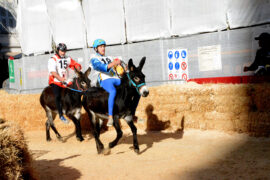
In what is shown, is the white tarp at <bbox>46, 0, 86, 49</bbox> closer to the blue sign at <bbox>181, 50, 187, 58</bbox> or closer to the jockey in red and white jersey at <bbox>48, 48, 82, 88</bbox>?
the blue sign at <bbox>181, 50, 187, 58</bbox>

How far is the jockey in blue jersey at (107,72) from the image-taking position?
26.0ft

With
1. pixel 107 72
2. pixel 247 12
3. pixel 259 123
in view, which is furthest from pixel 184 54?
pixel 107 72

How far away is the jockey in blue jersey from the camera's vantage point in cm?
792

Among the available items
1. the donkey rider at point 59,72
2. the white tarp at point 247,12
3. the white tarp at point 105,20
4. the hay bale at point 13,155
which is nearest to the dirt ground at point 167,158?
the hay bale at point 13,155

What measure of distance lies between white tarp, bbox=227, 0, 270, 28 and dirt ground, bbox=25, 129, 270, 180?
25.3ft

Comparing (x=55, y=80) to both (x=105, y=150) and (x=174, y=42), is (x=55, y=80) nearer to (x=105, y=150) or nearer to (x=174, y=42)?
(x=105, y=150)

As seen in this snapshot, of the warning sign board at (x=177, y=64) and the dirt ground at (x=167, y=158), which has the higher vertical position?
the warning sign board at (x=177, y=64)

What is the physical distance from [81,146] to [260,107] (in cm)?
554

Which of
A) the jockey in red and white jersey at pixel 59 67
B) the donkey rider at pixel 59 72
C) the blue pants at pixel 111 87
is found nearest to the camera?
the blue pants at pixel 111 87

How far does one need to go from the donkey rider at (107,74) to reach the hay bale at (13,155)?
10.0 ft

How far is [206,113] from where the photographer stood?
9.89 m

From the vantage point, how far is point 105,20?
64.6 ft

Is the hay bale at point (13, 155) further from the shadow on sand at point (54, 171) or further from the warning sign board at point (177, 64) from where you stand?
the warning sign board at point (177, 64)

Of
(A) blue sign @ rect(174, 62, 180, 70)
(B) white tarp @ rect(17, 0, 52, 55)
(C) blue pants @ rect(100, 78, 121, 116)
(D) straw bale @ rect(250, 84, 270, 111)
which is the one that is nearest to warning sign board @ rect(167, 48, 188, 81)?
(A) blue sign @ rect(174, 62, 180, 70)
